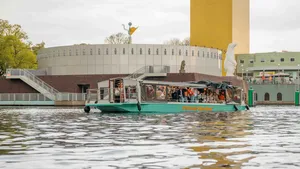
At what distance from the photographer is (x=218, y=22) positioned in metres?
134

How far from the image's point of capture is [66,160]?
1213 cm

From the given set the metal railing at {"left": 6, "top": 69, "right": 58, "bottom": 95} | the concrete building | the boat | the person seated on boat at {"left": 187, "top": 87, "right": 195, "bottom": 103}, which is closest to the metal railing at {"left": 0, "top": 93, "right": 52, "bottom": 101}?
the metal railing at {"left": 6, "top": 69, "right": 58, "bottom": 95}

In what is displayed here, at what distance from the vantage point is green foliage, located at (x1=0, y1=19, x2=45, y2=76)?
95.8 meters

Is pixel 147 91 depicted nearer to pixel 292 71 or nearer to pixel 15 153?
pixel 15 153

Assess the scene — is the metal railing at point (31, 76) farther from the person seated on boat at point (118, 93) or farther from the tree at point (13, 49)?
the person seated on boat at point (118, 93)

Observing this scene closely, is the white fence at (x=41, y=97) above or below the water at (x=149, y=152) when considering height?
above

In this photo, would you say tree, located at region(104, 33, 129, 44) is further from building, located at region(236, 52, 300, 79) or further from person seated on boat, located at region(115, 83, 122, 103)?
person seated on boat, located at region(115, 83, 122, 103)

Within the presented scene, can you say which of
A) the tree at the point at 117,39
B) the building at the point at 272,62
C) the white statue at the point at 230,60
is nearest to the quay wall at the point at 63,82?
the white statue at the point at 230,60

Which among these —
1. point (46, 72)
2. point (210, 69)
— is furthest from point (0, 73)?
point (210, 69)

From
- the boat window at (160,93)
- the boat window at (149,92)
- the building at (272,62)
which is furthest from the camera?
the building at (272,62)

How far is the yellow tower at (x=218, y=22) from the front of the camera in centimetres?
13238

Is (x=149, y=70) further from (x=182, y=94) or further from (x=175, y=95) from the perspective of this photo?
(x=175, y=95)

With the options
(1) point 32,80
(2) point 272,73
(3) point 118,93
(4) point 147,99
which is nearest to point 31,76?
(1) point 32,80

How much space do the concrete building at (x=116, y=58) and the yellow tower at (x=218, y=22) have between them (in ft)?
128
